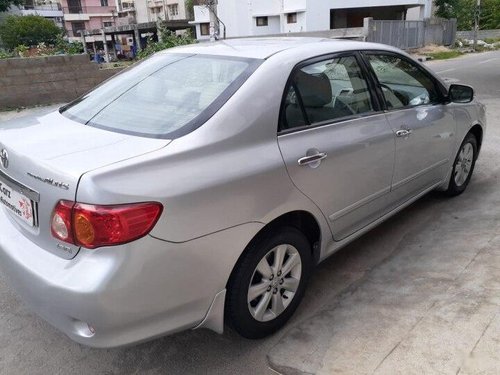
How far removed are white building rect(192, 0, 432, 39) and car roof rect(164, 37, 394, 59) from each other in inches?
1277

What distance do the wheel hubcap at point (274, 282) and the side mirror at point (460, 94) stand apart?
2264 mm

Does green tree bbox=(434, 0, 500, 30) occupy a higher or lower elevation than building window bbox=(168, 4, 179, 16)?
lower

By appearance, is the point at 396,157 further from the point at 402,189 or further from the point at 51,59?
the point at 51,59

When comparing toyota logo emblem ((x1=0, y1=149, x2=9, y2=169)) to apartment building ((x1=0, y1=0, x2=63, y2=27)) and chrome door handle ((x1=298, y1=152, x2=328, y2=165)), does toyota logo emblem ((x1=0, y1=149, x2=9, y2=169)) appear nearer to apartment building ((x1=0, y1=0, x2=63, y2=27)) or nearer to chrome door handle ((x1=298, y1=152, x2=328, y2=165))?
chrome door handle ((x1=298, y1=152, x2=328, y2=165))

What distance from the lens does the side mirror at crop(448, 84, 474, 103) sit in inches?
154

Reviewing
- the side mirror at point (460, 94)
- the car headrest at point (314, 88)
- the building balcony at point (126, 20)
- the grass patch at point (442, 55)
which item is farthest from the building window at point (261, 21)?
the car headrest at point (314, 88)

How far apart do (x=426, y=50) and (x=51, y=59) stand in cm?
2577

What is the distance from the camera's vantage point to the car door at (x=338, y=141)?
253 centimetres

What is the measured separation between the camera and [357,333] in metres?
2.57

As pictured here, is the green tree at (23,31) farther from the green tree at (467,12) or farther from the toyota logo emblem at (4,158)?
the toyota logo emblem at (4,158)

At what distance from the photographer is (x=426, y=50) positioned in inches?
1169

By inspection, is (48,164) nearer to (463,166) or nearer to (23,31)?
(463,166)

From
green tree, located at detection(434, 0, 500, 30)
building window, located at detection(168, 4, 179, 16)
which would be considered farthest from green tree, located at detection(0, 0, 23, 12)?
green tree, located at detection(434, 0, 500, 30)

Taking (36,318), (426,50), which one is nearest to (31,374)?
(36,318)
